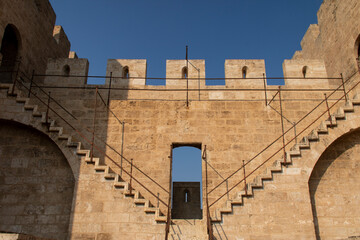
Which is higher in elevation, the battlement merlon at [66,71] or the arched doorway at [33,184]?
the battlement merlon at [66,71]

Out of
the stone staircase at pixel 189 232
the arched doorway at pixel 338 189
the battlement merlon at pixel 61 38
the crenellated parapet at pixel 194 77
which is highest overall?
the battlement merlon at pixel 61 38

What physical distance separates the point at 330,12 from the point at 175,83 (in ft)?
19.5

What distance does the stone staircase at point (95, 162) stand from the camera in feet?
27.8

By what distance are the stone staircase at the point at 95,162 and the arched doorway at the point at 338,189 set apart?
4113 millimetres

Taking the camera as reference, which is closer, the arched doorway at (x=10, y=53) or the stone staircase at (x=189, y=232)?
the stone staircase at (x=189, y=232)

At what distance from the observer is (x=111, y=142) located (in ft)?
34.2

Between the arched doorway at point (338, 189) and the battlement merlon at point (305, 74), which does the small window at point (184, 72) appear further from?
the arched doorway at point (338, 189)

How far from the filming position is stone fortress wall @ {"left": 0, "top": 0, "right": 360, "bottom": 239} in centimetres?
847

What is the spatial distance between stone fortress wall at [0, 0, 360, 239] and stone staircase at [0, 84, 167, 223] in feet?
0.42

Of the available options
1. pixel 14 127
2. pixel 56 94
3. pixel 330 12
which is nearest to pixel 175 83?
pixel 56 94

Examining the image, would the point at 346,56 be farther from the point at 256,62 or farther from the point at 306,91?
the point at 256,62

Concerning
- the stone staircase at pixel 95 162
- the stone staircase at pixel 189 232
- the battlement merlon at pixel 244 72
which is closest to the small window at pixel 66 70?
the stone staircase at pixel 95 162

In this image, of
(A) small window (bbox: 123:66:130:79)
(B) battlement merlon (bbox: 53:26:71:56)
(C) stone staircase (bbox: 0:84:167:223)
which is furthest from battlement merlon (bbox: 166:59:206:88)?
(B) battlement merlon (bbox: 53:26:71:56)

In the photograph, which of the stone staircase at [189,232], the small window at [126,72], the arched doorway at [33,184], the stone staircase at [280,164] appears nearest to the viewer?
the stone staircase at [189,232]
